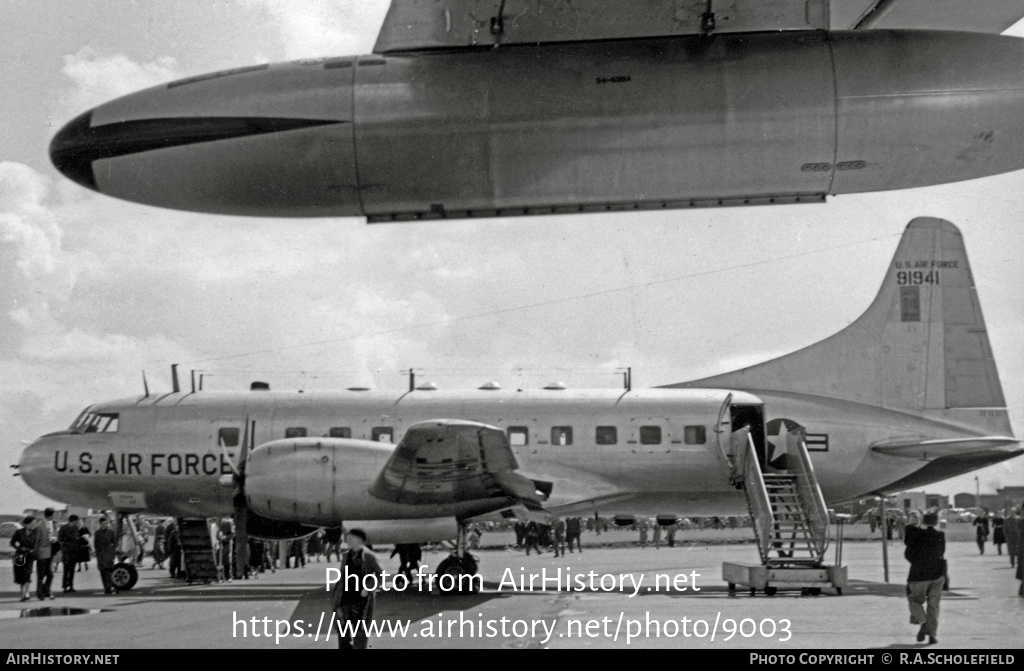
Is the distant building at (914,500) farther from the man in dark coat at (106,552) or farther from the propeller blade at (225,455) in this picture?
the man in dark coat at (106,552)

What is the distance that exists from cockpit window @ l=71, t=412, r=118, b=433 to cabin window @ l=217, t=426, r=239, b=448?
184 cm

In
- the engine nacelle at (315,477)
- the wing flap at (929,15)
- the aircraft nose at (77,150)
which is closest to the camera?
the wing flap at (929,15)

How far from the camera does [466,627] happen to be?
419 inches

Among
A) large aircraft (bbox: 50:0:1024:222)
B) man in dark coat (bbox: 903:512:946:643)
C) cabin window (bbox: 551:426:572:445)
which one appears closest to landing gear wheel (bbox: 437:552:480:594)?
cabin window (bbox: 551:426:572:445)

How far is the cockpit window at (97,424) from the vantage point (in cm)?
1686

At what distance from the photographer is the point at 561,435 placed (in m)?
16.5

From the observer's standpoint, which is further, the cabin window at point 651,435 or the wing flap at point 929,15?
the cabin window at point 651,435

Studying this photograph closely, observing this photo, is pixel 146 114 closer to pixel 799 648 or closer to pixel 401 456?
pixel 799 648

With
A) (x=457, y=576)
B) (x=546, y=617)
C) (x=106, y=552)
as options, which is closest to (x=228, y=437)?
(x=106, y=552)

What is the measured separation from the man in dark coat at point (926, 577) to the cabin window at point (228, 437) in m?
10.8

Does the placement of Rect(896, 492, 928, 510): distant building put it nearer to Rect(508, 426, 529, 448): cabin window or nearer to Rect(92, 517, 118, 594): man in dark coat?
Rect(508, 426, 529, 448): cabin window

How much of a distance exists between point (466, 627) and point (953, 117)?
24.3 feet

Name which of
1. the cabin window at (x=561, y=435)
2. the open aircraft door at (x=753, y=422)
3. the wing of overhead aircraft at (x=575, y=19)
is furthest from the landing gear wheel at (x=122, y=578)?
the wing of overhead aircraft at (x=575, y=19)

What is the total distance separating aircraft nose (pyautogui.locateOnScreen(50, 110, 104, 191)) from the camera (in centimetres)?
576
